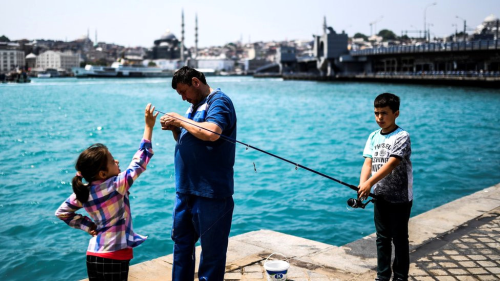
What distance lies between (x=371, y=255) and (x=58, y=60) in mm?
185676

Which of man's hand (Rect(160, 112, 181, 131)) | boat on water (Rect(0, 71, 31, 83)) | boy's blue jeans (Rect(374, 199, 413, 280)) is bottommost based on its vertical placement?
boy's blue jeans (Rect(374, 199, 413, 280))

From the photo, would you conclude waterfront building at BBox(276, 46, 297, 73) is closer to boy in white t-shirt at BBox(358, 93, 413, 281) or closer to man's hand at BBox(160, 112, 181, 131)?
boy in white t-shirt at BBox(358, 93, 413, 281)

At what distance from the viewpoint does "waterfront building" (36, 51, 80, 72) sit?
174750 mm

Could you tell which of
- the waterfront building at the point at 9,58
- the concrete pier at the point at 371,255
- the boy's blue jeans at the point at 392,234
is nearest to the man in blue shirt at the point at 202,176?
the concrete pier at the point at 371,255

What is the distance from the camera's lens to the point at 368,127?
24141 mm

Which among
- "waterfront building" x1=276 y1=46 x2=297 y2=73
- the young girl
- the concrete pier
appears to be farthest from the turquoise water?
"waterfront building" x1=276 y1=46 x2=297 y2=73

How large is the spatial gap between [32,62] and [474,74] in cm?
16909

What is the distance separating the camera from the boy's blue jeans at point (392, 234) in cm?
354

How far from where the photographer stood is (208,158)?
3154mm

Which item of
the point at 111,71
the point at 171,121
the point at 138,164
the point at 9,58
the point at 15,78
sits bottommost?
the point at 138,164

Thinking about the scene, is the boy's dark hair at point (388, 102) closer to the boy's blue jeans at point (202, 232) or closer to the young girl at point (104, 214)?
the boy's blue jeans at point (202, 232)

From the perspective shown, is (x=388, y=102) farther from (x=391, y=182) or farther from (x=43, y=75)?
(x=43, y=75)

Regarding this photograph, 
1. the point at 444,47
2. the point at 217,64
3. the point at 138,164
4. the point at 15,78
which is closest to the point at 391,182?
the point at 138,164

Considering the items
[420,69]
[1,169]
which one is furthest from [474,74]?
[1,169]
